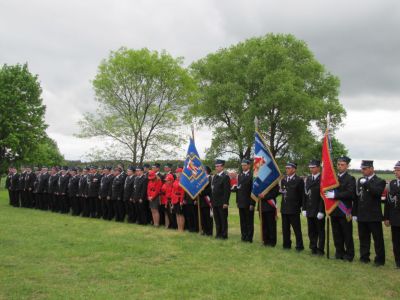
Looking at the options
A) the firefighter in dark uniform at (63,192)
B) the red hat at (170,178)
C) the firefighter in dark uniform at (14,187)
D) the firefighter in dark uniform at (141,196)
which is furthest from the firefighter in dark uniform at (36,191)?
the red hat at (170,178)

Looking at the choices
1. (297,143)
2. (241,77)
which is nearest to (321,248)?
(297,143)

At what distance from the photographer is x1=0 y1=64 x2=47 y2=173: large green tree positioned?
1382 inches

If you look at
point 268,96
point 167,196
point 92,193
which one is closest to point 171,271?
point 167,196

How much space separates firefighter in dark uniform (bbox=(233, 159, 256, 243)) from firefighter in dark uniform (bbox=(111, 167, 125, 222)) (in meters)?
5.29

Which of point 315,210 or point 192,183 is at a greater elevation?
point 192,183

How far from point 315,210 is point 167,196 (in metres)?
4.92

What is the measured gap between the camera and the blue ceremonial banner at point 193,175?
452 inches

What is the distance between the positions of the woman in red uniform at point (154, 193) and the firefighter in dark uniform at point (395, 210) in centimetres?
678

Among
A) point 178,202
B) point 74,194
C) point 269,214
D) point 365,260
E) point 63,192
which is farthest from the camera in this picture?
point 63,192

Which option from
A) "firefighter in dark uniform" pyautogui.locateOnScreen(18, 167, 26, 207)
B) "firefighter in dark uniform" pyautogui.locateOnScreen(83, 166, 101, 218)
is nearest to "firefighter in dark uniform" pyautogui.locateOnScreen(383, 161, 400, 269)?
"firefighter in dark uniform" pyautogui.locateOnScreen(83, 166, 101, 218)

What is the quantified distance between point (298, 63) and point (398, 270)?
30.5m

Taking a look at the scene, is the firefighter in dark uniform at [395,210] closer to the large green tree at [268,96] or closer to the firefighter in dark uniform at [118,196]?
the firefighter in dark uniform at [118,196]

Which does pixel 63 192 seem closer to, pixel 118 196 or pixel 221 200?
pixel 118 196

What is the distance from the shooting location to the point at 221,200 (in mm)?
10789
